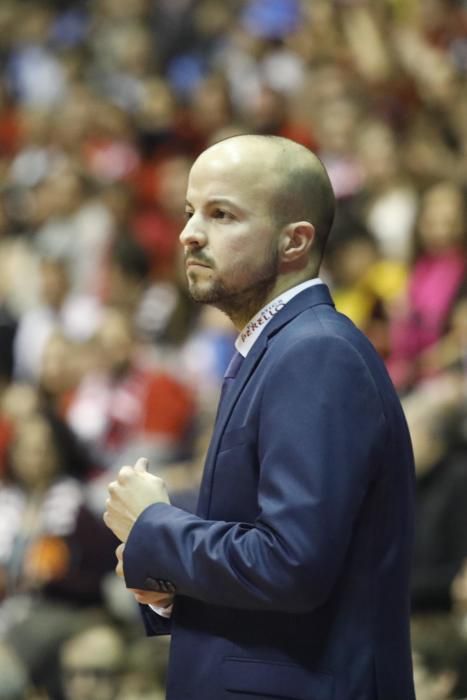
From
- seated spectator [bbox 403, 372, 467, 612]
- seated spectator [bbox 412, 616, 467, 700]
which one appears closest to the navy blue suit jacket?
seated spectator [bbox 412, 616, 467, 700]

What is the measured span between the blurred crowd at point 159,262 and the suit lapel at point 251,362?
178cm

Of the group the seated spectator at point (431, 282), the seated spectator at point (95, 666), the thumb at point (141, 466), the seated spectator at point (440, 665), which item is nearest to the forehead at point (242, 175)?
the thumb at point (141, 466)

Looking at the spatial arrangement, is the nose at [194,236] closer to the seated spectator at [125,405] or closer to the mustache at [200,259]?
the mustache at [200,259]

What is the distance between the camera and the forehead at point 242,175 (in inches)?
84.6

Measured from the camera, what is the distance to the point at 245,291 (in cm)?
218

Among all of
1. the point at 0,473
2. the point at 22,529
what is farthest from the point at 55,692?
the point at 0,473

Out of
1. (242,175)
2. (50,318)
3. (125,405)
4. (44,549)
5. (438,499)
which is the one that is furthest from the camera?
(50,318)

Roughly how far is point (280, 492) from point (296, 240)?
413 millimetres

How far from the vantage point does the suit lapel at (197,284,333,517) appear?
2180 mm

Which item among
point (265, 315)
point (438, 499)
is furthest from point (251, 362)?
point (438, 499)

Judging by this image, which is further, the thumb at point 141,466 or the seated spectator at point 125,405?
the seated spectator at point 125,405

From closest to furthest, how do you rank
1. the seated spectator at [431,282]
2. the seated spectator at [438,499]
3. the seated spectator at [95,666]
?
the seated spectator at [438,499], the seated spectator at [95,666], the seated spectator at [431,282]

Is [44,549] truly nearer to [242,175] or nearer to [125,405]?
[125,405]

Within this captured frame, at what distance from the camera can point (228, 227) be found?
2.16 meters
